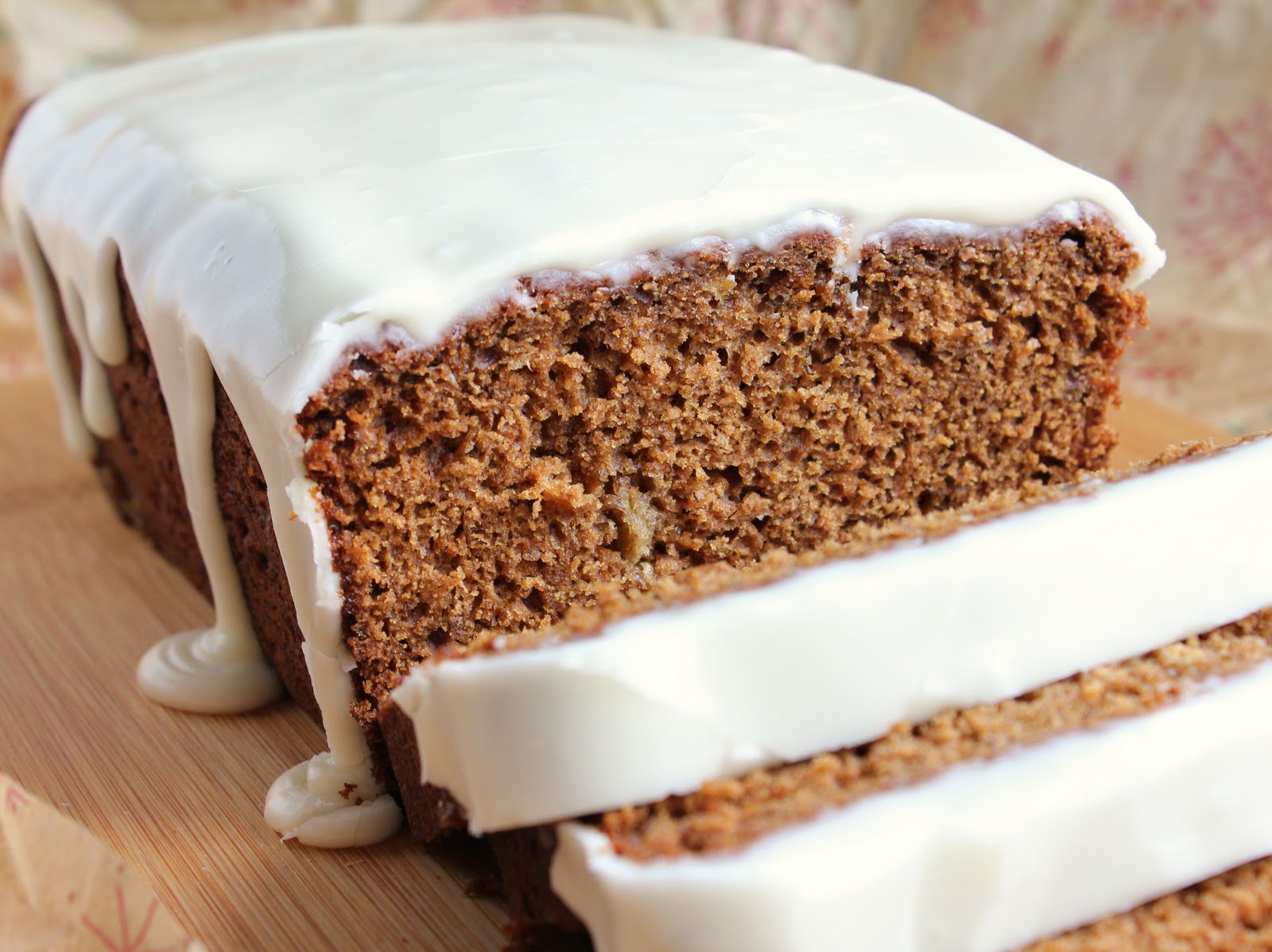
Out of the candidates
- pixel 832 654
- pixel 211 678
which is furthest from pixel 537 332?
pixel 211 678

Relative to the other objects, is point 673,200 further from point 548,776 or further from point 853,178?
point 548,776

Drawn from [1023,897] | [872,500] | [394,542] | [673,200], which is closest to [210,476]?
[394,542]

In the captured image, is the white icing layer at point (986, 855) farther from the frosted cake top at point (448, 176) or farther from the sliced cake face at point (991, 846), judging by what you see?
the frosted cake top at point (448, 176)

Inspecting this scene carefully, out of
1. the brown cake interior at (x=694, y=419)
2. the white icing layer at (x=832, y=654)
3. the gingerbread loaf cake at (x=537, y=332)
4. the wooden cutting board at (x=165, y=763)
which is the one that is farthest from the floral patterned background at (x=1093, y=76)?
the white icing layer at (x=832, y=654)

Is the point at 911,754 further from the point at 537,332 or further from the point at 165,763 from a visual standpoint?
the point at 165,763

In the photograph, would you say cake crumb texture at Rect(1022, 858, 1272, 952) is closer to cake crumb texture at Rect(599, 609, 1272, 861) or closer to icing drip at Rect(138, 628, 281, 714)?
cake crumb texture at Rect(599, 609, 1272, 861)

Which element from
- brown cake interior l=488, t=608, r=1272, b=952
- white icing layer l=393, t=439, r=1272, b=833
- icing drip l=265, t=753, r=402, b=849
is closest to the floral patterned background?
white icing layer l=393, t=439, r=1272, b=833
